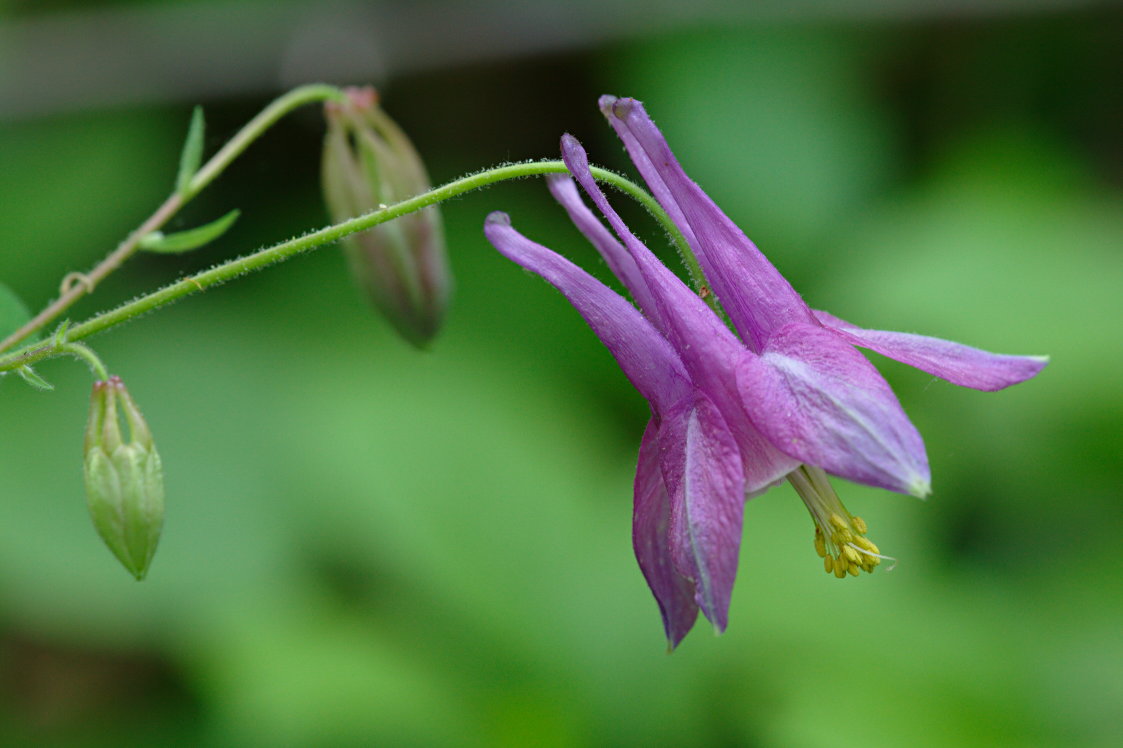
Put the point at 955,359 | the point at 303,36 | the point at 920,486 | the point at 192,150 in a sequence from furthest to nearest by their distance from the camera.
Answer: the point at 303,36, the point at 192,150, the point at 955,359, the point at 920,486

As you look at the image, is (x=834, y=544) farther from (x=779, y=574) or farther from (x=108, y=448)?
(x=779, y=574)

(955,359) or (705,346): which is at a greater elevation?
(705,346)

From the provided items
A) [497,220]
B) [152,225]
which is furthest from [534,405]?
[497,220]

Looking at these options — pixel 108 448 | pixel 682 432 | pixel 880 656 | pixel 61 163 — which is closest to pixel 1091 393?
pixel 880 656

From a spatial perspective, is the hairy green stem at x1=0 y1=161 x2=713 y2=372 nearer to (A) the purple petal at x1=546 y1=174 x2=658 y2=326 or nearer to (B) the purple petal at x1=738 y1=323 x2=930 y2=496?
(A) the purple petal at x1=546 y1=174 x2=658 y2=326

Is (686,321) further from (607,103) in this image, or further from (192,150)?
(192,150)

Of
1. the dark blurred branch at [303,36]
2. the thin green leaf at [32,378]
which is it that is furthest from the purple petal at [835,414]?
the dark blurred branch at [303,36]

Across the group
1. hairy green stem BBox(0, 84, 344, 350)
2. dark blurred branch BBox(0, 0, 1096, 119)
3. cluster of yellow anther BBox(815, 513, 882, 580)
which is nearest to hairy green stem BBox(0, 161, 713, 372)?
hairy green stem BBox(0, 84, 344, 350)
